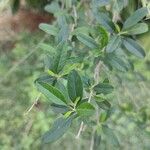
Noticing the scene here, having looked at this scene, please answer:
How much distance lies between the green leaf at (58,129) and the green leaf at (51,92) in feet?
0.13

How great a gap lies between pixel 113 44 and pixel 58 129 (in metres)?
0.19

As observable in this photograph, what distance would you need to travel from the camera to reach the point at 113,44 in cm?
71

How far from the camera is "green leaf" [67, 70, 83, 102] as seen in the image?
0.60 m

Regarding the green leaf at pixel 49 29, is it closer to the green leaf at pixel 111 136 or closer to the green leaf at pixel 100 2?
the green leaf at pixel 100 2

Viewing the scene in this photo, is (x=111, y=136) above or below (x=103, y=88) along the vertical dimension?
below

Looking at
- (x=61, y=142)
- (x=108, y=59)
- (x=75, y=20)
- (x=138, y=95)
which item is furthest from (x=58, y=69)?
(x=138, y=95)

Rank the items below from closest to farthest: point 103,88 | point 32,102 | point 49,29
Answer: point 103,88, point 49,29, point 32,102

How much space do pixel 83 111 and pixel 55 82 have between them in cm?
9

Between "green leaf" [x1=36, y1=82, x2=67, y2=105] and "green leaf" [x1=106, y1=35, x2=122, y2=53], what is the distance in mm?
162

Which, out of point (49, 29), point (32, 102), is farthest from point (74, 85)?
point (32, 102)

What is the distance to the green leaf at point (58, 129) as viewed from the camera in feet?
2.00

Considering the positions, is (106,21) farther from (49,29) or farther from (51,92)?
(51,92)

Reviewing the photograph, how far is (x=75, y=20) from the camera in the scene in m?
0.94

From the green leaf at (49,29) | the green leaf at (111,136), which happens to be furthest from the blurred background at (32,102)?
the green leaf at (111,136)
